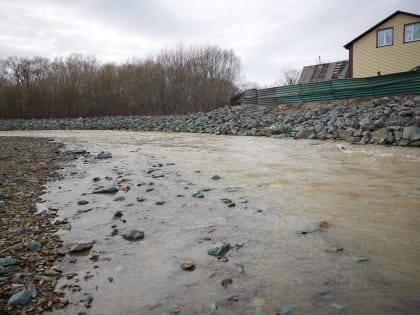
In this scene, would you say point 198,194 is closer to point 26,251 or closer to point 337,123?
point 26,251

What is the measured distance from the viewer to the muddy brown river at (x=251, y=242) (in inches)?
67.8

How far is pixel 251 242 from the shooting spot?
2.52 meters

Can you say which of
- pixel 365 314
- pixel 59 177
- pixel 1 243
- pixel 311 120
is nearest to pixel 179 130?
pixel 311 120

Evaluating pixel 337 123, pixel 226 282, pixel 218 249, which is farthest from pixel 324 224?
pixel 337 123

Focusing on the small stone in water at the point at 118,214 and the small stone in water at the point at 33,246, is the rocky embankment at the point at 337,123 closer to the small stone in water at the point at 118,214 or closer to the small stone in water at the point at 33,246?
the small stone in water at the point at 118,214

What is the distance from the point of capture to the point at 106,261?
2.23 meters

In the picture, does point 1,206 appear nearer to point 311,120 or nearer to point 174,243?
point 174,243

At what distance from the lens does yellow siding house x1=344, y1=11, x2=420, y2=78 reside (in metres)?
17.7

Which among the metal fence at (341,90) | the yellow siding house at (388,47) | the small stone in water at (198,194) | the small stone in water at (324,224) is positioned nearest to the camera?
the small stone in water at (324,224)

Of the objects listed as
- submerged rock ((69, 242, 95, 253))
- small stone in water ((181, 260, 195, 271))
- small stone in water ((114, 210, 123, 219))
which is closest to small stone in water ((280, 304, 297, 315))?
small stone in water ((181, 260, 195, 271))

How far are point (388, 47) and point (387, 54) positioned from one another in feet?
1.46

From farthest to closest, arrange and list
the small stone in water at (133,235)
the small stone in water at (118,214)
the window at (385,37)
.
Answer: the window at (385,37) < the small stone in water at (118,214) < the small stone in water at (133,235)

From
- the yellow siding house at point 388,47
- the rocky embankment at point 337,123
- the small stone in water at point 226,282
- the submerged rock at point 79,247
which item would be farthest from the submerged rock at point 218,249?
the yellow siding house at point 388,47

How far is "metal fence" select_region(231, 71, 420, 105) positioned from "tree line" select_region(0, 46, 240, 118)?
784 cm
